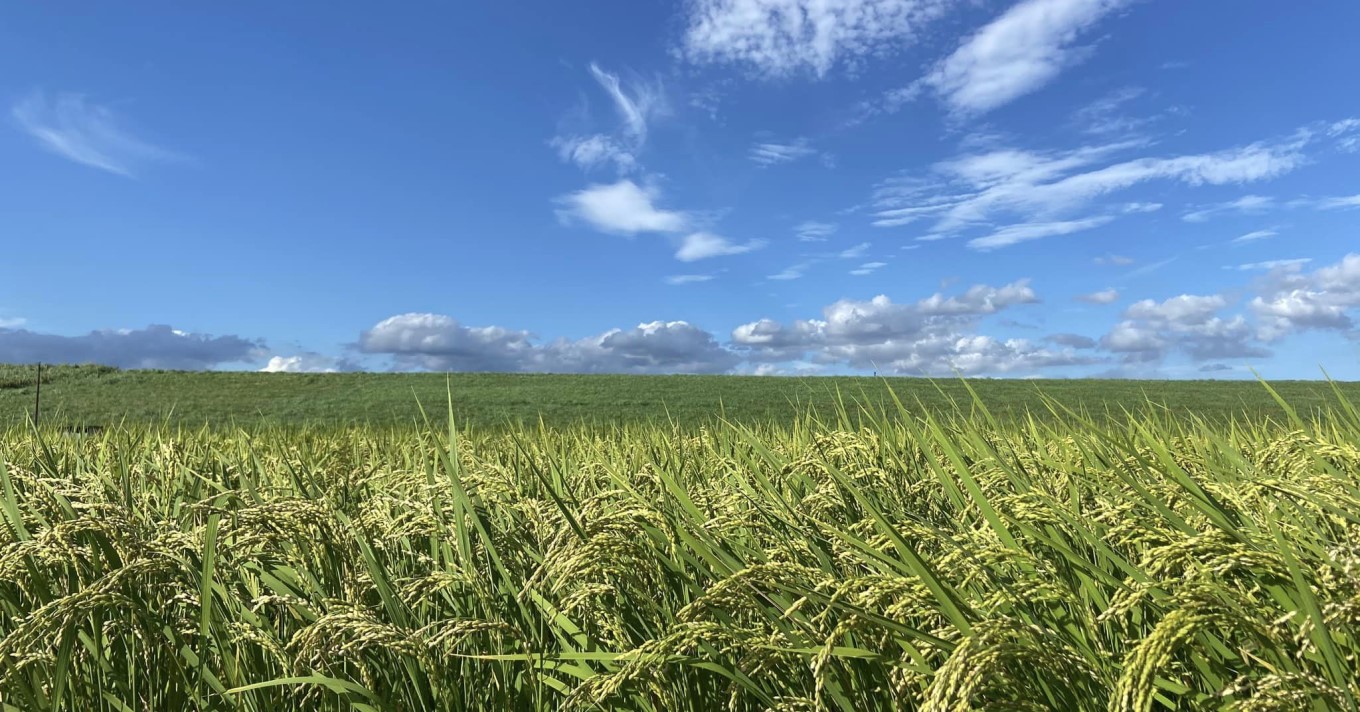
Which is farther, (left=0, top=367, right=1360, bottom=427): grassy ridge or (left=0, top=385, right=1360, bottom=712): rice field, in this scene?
(left=0, top=367, right=1360, bottom=427): grassy ridge

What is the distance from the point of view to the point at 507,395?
27.4 meters

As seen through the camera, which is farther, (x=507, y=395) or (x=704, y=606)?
(x=507, y=395)

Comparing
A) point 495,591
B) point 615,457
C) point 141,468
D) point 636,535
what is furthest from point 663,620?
point 141,468

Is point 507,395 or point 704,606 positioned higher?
point 507,395

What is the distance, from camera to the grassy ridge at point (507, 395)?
22.6 meters

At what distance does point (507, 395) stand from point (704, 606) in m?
26.2

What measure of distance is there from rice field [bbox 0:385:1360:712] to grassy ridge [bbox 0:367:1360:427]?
1752cm

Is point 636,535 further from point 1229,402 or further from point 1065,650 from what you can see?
point 1229,402

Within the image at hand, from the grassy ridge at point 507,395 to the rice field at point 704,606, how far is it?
1752cm

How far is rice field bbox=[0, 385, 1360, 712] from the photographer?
171cm

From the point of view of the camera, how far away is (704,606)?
197 centimetres

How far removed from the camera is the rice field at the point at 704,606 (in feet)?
5.61

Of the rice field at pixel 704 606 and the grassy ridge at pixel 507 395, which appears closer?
the rice field at pixel 704 606

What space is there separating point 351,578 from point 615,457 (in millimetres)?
3360
